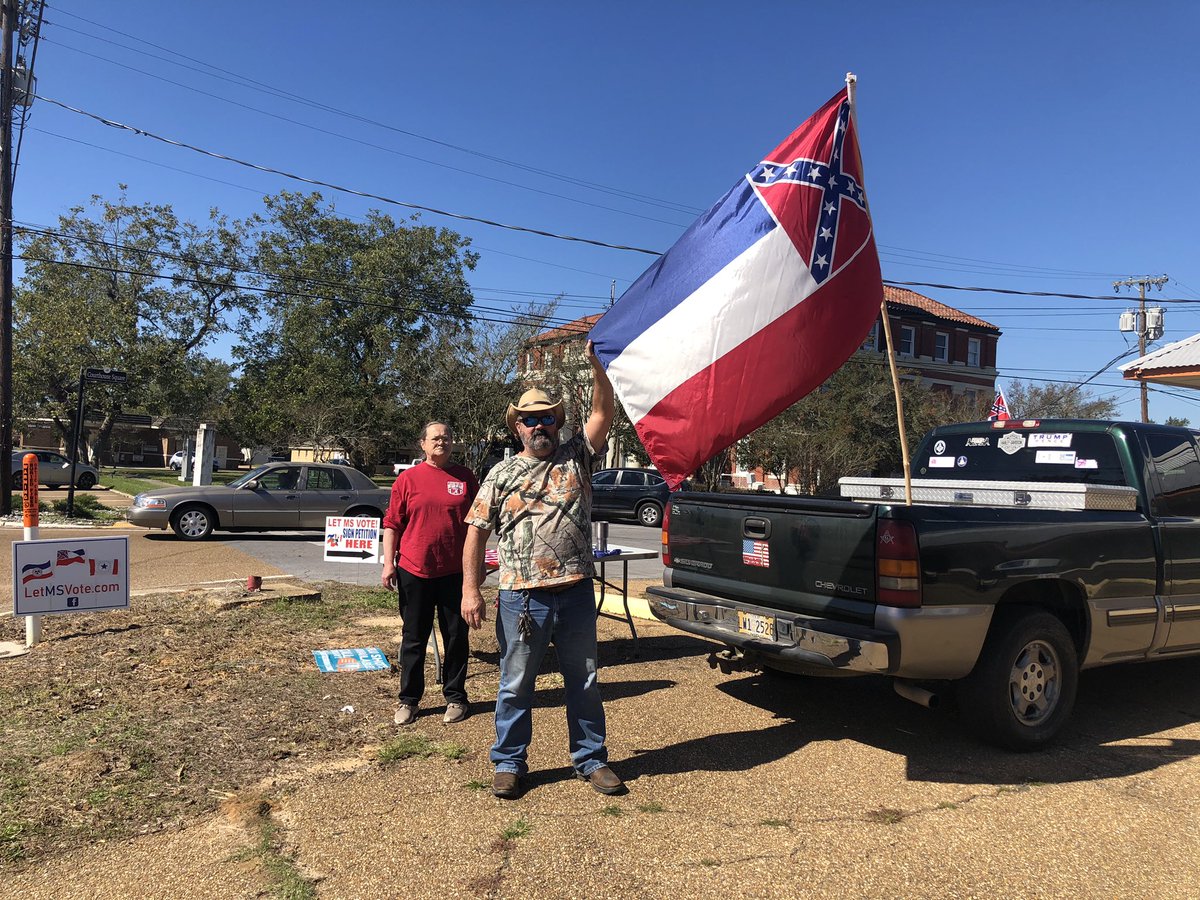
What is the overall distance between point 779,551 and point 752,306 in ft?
4.52

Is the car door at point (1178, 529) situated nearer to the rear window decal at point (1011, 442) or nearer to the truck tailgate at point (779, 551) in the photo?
the rear window decal at point (1011, 442)

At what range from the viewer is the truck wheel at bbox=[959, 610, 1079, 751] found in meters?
4.41

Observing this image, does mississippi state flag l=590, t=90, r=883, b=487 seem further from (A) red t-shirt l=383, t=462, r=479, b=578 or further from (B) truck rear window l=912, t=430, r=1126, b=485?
(B) truck rear window l=912, t=430, r=1126, b=485

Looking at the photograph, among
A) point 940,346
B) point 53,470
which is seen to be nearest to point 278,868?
point 53,470

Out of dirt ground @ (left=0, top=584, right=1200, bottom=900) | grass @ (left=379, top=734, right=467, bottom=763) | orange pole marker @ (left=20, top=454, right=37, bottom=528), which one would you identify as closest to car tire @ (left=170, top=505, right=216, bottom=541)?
orange pole marker @ (left=20, top=454, right=37, bottom=528)

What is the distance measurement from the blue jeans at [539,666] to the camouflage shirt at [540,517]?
105 millimetres

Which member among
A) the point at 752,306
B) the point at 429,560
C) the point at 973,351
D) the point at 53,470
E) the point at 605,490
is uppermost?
the point at 973,351

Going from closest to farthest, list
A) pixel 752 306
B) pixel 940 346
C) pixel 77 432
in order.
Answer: pixel 752 306, pixel 77 432, pixel 940 346

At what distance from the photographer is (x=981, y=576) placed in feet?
14.0

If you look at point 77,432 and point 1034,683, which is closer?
point 1034,683

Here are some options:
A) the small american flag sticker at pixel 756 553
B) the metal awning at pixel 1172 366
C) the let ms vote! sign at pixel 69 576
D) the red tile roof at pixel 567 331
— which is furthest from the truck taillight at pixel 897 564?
the red tile roof at pixel 567 331

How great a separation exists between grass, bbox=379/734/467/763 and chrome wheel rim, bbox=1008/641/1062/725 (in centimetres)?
296

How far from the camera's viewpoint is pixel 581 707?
4.00 m

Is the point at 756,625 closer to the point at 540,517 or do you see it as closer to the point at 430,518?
the point at 540,517
